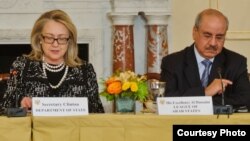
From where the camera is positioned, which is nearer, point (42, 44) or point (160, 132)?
point (160, 132)

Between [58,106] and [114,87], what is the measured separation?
1.33 ft

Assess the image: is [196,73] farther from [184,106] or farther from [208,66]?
[184,106]

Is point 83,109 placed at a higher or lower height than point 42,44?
lower

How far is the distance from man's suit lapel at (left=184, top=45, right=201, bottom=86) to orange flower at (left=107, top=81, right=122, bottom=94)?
1.99 feet

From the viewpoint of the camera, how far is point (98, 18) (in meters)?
5.77

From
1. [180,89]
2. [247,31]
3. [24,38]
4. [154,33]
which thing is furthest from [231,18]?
[180,89]

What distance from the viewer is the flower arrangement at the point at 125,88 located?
9.11 feet

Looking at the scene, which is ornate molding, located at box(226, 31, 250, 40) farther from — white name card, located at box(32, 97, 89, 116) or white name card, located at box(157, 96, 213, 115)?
white name card, located at box(32, 97, 89, 116)

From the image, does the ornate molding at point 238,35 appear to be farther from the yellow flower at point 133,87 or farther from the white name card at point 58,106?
the white name card at point 58,106

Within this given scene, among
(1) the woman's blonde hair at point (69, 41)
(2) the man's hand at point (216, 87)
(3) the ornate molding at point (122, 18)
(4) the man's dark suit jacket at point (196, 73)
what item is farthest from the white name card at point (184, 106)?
(3) the ornate molding at point (122, 18)

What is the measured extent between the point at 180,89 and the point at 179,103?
2.62ft

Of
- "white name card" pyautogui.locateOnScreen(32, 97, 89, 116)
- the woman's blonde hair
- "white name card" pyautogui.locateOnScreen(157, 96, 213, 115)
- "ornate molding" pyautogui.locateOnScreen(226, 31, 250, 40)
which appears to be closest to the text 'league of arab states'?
"white name card" pyautogui.locateOnScreen(157, 96, 213, 115)

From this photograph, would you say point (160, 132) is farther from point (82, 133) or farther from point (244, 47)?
point (244, 47)

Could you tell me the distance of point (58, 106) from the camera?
245 centimetres
